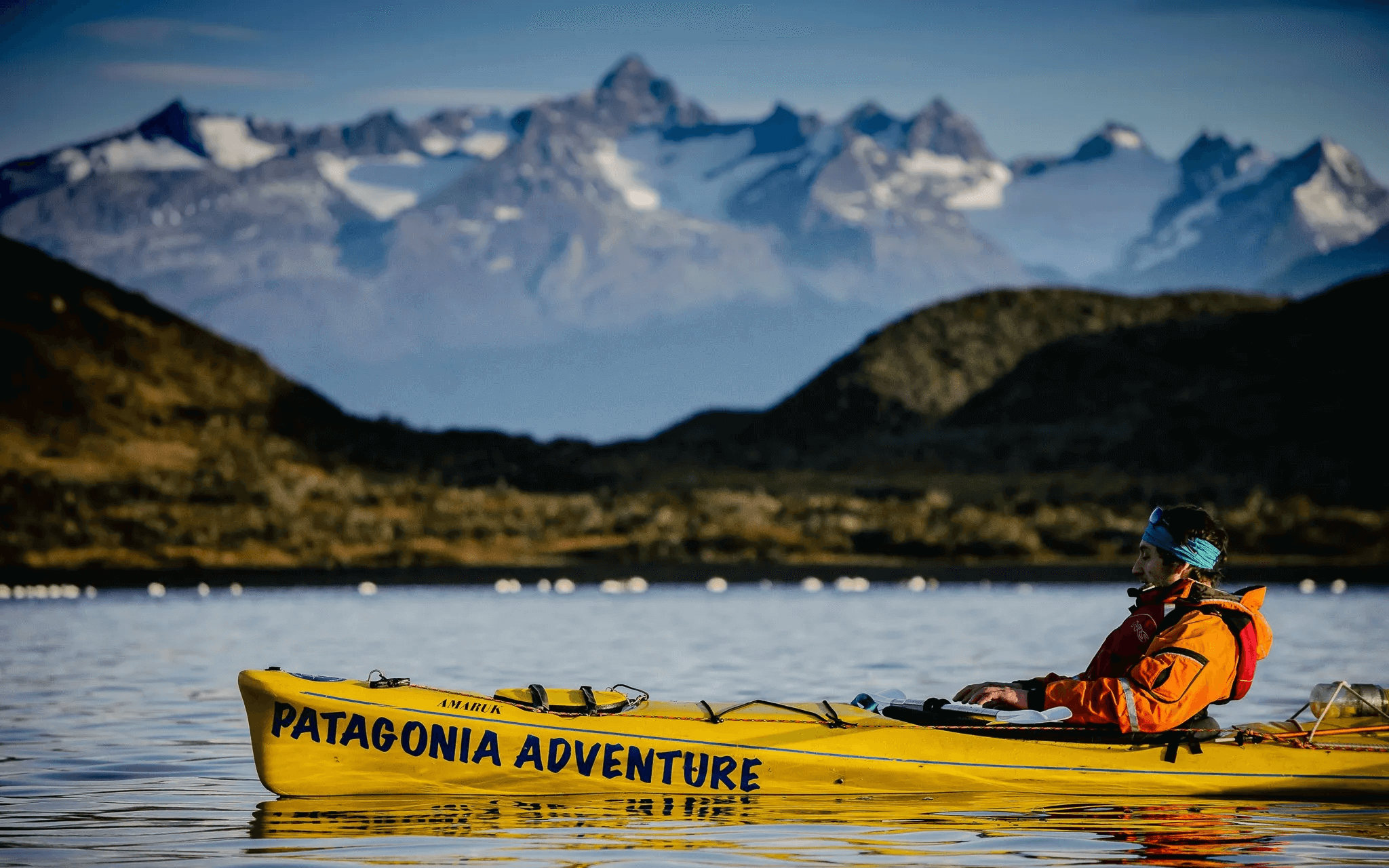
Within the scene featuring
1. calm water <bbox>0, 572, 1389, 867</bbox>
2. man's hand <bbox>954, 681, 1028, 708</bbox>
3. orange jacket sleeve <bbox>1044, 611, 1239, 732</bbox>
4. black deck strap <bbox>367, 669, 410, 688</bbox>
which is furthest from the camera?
black deck strap <bbox>367, 669, 410, 688</bbox>

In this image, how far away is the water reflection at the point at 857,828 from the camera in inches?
452

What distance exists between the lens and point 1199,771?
13680 mm

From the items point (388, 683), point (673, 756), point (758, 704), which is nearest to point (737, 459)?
point (758, 704)

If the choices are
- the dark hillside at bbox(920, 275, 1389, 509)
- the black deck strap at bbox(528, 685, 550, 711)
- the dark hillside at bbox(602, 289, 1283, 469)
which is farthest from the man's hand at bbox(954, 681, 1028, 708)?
the dark hillside at bbox(602, 289, 1283, 469)

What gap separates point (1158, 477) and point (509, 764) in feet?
250

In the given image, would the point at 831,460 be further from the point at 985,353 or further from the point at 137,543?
the point at 137,543

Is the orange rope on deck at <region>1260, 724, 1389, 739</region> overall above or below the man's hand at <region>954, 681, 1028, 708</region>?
below

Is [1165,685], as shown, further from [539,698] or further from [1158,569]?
[539,698]

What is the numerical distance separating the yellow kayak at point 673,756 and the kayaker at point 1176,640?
0.43 m

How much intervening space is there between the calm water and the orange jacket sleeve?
2.38ft

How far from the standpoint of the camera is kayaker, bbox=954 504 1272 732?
12867mm

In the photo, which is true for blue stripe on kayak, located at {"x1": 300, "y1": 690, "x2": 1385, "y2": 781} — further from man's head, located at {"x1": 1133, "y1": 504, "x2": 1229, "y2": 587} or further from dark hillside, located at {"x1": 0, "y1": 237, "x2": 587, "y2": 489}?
dark hillside, located at {"x1": 0, "y1": 237, "x2": 587, "y2": 489}

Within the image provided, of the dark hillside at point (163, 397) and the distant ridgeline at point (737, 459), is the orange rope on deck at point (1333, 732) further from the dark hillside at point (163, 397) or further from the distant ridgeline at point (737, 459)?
the dark hillside at point (163, 397)

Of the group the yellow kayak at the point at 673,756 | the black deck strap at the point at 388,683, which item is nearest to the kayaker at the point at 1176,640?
the yellow kayak at the point at 673,756
